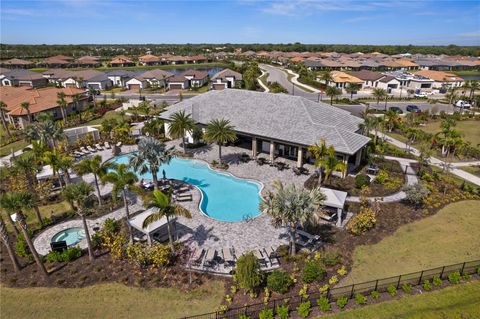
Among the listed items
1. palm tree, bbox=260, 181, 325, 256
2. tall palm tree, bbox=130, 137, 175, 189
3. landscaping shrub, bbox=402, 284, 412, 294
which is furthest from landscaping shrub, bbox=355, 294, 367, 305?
tall palm tree, bbox=130, 137, 175, 189

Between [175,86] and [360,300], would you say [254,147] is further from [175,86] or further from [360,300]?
[175,86]

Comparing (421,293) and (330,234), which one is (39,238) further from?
(421,293)

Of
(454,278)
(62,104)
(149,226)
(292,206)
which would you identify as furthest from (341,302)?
(62,104)

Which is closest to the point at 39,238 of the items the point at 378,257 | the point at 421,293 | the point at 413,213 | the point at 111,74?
the point at 378,257

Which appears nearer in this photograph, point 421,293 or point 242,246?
point 421,293

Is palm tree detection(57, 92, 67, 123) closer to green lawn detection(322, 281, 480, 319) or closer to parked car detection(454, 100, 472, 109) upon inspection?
green lawn detection(322, 281, 480, 319)

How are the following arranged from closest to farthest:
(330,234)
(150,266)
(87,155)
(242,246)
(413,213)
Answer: (150,266)
(242,246)
(330,234)
(413,213)
(87,155)
